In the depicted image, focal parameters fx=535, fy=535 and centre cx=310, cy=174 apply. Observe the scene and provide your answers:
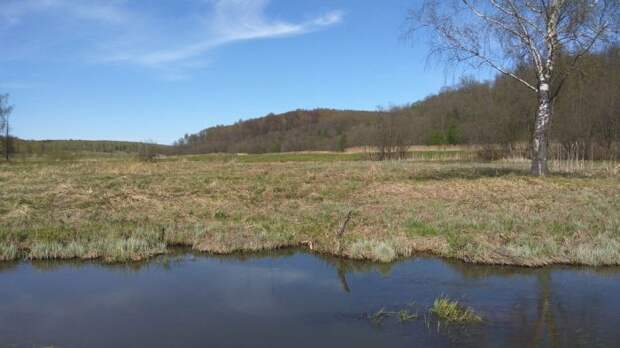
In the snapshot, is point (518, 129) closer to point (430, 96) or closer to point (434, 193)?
point (434, 193)

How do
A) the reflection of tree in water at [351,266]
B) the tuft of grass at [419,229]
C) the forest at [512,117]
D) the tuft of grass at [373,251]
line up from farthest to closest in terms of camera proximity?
the forest at [512,117]
the tuft of grass at [419,229]
the tuft of grass at [373,251]
the reflection of tree in water at [351,266]

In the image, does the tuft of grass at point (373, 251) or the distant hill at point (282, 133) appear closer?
the tuft of grass at point (373, 251)

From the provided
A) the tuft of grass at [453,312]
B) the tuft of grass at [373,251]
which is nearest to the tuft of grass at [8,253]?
the tuft of grass at [373,251]

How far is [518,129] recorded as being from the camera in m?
39.0

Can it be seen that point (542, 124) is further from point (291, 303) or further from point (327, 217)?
point (291, 303)

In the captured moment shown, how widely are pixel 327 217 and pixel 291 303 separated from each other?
571 centimetres

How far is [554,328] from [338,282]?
311 cm

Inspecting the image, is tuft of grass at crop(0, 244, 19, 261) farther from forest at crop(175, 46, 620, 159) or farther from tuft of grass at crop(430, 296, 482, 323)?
forest at crop(175, 46, 620, 159)

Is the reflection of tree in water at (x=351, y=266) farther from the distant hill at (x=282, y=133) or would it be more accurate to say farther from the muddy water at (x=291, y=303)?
the distant hill at (x=282, y=133)

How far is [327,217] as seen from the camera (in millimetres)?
12633

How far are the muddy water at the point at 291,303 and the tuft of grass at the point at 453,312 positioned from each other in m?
0.14

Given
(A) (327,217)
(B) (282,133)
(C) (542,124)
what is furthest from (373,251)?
(B) (282,133)

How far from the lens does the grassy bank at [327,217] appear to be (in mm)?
9672

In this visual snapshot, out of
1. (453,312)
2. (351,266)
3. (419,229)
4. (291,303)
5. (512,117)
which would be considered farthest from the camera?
(512,117)
